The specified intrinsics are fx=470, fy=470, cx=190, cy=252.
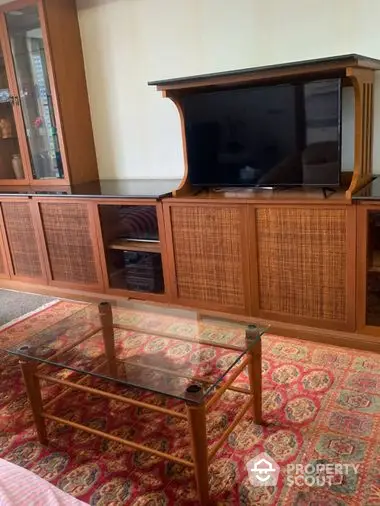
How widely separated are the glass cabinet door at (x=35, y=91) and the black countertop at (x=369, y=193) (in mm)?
2103

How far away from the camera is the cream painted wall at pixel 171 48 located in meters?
2.50

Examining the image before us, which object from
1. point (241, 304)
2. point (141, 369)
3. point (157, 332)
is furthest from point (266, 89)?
point (141, 369)

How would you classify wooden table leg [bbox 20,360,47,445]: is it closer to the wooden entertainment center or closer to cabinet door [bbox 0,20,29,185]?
the wooden entertainment center

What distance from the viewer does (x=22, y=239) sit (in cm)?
339

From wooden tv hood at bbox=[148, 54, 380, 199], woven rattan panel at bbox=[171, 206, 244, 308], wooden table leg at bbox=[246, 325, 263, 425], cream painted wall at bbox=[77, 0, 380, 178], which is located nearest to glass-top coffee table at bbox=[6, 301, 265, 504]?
wooden table leg at bbox=[246, 325, 263, 425]

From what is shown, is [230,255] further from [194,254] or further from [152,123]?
[152,123]

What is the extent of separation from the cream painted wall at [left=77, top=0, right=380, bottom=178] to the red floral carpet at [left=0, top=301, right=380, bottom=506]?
123cm

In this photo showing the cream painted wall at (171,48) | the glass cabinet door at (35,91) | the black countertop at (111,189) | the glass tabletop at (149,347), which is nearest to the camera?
the glass tabletop at (149,347)

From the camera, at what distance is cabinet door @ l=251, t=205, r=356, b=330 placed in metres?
2.23

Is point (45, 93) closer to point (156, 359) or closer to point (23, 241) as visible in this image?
point (23, 241)

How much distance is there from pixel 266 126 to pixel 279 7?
2.37ft

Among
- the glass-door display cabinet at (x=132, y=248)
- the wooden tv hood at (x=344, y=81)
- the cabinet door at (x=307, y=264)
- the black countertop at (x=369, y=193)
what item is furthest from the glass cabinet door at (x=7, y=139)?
the black countertop at (x=369, y=193)

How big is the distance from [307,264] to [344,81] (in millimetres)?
915

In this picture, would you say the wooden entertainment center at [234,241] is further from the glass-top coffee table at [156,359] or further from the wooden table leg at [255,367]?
the wooden table leg at [255,367]
